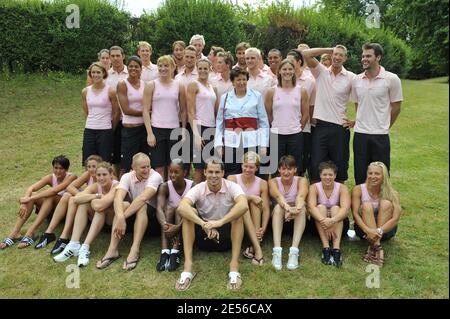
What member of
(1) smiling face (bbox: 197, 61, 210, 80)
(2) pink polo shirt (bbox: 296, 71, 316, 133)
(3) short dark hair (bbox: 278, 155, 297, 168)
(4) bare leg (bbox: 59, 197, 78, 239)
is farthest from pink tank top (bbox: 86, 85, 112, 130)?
(2) pink polo shirt (bbox: 296, 71, 316, 133)

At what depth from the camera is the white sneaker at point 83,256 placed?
4.95 m

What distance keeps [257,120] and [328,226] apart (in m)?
1.46

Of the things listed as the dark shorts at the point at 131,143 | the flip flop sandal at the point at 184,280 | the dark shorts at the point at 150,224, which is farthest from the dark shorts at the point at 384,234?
the dark shorts at the point at 131,143

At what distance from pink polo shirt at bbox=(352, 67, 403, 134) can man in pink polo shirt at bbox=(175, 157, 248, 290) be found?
1804mm

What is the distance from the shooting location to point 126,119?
19.9 ft

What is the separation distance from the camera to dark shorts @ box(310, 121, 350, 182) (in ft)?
18.8

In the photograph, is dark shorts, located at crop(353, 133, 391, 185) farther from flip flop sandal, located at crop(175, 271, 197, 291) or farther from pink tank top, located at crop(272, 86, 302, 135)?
flip flop sandal, located at crop(175, 271, 197, 291)

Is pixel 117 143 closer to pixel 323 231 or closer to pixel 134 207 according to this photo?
pixel 134 207

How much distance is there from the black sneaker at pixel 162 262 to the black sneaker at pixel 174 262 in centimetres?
4

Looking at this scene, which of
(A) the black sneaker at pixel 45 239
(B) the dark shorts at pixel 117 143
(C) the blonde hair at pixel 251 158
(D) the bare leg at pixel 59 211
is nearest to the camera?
(C) the blonde hair at pixel 251 158

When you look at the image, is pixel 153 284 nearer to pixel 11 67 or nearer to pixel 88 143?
pixel 88 143

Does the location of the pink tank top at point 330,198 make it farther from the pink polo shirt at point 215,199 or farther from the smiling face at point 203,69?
the smiling face at point 203,69

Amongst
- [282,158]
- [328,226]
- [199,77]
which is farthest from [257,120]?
[328,226]
